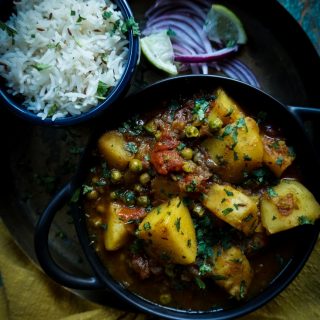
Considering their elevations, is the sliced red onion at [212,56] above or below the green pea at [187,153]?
above

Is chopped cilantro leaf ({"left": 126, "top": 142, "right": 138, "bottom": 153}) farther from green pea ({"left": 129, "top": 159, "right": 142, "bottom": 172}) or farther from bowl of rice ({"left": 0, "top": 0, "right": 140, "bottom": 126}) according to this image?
bowl of rice ({"left": 0, "top": 0, "right": 140, "bottom": 126})

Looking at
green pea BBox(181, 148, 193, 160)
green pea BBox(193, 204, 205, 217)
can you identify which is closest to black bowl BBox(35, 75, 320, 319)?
green pea BBox(181, 148, 193, 160)

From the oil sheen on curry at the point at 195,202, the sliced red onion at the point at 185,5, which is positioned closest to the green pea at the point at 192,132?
the oil sheen on curry at the point at 195,202

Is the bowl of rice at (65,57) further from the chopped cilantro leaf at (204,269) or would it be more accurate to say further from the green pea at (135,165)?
the chopped cilantro leaf at (204,269)

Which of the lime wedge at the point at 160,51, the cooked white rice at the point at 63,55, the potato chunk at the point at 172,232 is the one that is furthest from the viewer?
the lime wedge at the point at 160,51

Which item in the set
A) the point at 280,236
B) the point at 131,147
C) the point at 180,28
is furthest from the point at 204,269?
the point at 180,28

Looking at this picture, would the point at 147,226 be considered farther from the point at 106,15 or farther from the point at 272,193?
the point at 106,15

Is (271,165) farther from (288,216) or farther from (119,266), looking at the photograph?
(119,266)
